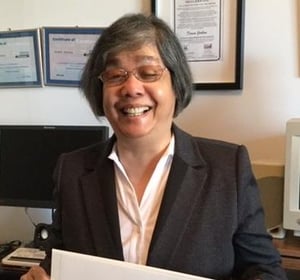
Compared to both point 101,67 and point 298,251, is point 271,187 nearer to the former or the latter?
point 298,251

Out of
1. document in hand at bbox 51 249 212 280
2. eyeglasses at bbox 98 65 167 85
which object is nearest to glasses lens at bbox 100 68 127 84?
eyeglasses at bbox 98 65 167 85

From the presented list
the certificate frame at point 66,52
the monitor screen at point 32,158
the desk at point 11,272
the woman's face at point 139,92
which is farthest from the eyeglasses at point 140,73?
the desk at point 11,272

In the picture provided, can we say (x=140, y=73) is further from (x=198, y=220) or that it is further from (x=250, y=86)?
(x=250, y=86)

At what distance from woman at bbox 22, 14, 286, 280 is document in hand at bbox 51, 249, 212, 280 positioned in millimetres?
107

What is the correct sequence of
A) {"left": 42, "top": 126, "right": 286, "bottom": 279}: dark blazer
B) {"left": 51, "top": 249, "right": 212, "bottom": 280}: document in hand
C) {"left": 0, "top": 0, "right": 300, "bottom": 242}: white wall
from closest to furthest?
{"left": 51, "top": 249, "right": 212, "bottom": 280}: document in hand
{"left": 42, "top": 126, "right": 286, "bottom": 279}: dark blazer
{"left": 0, "top": 0, "right": 300, "bottom": 242}: white wall

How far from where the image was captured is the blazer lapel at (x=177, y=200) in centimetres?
107

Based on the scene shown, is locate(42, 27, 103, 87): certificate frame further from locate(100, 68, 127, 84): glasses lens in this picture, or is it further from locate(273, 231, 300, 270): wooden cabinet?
locate(273, 231, 300, 270): wooden cabinet

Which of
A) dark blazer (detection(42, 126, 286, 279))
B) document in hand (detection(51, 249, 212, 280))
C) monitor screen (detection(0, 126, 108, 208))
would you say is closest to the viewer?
document in hand (detection(51, 249, 212, 280))

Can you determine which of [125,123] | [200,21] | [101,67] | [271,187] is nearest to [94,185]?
[125,123]

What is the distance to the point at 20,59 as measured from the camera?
A: 6.82 feet

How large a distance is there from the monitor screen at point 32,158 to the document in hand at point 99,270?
845mm

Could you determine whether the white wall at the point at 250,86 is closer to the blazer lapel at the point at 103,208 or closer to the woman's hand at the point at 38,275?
the blazer lapel at the point at 103,208

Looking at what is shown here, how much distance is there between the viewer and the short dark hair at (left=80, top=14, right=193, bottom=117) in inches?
43.6

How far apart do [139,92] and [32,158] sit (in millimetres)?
963
